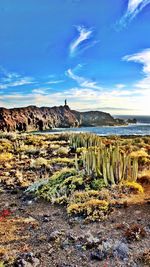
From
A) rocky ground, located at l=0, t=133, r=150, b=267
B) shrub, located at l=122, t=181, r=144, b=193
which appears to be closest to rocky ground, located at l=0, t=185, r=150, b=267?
rocky ground, located at l=0, t=133, r=150, b=267

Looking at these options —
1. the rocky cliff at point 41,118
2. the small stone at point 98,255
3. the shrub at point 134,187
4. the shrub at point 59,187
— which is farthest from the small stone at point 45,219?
the rocky cliff at point 41,118

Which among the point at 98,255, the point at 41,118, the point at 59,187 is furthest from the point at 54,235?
the point at 41,118

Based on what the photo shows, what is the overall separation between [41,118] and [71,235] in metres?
84.8

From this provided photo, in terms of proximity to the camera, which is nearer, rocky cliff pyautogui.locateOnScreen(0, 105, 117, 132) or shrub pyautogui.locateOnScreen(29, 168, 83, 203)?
shrub pyautogui.locateOnScreen(29, 168, 83, 203)

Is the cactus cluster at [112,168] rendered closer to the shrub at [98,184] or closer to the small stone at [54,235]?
the shrub at [98,184]

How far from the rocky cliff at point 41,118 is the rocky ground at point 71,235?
200 feet

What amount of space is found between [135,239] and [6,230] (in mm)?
3279

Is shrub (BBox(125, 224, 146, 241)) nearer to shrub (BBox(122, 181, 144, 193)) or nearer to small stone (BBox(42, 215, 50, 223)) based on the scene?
small stone (BBox(42, 215, 50, 223))

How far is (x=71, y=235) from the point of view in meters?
8.01

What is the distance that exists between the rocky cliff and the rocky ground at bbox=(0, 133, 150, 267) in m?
60.9

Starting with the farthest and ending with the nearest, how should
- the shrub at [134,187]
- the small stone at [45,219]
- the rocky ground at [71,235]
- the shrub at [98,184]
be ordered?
1. the shrub at [98,184]
2. the shrub at [134,187]
3. the small stone at [45,219]
4. the rocky ground at [71,235]

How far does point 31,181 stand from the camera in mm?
14344

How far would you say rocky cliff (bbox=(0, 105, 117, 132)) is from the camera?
77056mm

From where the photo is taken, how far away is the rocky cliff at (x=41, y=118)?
77056 millimetres
